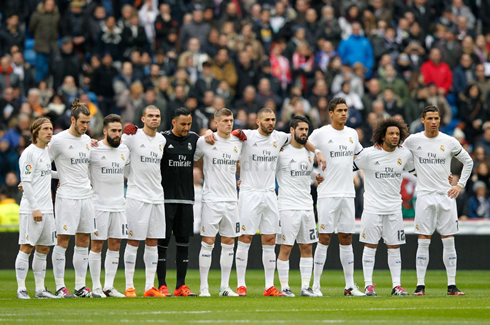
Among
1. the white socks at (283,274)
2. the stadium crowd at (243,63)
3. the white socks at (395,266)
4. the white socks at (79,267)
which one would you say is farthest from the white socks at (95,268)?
the stadium crowd at (243,63)

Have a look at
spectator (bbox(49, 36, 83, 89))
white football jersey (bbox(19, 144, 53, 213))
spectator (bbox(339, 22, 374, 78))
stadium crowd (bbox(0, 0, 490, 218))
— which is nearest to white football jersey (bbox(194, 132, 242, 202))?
white football jersey (bbox(19, 144, 53, 213))

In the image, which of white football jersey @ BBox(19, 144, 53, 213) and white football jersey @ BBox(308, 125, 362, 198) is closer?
white football jersey @ BBox(19, 144, 53, 213)

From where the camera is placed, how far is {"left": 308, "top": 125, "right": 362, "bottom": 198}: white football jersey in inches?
603

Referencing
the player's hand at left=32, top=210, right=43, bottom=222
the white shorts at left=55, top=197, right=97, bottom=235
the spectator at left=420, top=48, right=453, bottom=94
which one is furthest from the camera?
the spectator at left=420, top=48, right=453, bottom=94

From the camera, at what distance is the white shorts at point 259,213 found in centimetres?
1508

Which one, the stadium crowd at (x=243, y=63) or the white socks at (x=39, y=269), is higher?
the stadium crowd at (x=243, y=63)

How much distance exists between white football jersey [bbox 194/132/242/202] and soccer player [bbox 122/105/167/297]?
29.7 inches

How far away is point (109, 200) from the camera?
1495 centimetres

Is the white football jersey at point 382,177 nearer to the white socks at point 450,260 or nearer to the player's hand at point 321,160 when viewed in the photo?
the player's hand at point 321,160

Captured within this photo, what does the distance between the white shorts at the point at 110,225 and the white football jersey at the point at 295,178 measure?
2643 mm

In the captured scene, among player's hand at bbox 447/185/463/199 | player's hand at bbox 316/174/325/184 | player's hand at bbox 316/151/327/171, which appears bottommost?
player's hand at bbox 447/185/463/199

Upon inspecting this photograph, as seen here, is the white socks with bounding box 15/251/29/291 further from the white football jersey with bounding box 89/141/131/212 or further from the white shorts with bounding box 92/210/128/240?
the white football jersey with bounding box 89/141/131/212

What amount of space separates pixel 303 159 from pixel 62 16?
580 inches

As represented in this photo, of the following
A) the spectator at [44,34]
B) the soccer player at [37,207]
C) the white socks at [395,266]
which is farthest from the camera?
the spectator at [44,34]
